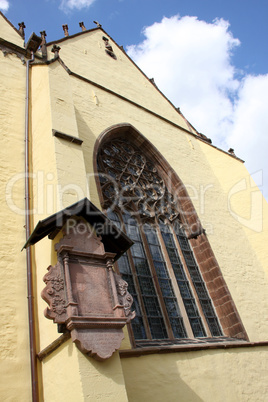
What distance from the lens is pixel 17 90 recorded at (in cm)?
649

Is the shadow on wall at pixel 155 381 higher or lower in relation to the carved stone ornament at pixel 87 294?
lower

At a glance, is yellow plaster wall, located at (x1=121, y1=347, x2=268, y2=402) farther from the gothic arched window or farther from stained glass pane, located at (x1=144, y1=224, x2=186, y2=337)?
stained glass pane, located at (x1=144, y1=224, x2=186, y2=337)

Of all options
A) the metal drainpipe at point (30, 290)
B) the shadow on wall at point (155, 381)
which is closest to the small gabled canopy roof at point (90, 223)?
the metal drainpipe at point (30, 290)

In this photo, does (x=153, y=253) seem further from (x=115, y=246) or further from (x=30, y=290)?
(x=30, y=290)

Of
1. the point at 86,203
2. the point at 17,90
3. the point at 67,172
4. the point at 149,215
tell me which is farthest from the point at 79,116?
the point at 86,203

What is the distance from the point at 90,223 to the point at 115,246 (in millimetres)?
403

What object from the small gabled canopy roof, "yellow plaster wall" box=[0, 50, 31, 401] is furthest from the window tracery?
"yellow plaster wall" box=[0, 50, 31, 401]

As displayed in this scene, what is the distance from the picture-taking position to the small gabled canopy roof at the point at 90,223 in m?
3.45

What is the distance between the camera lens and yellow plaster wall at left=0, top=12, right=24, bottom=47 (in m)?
7.98

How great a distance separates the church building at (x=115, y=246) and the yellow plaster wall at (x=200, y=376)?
20 mm

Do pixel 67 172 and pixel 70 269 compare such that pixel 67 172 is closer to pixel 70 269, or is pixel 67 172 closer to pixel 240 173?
pixel 70 269

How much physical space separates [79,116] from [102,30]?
635cm

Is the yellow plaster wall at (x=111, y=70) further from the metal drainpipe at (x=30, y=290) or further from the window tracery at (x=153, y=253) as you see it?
the metal drainpipe at (x=30, y=290)

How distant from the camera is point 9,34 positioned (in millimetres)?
8156
